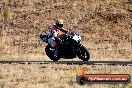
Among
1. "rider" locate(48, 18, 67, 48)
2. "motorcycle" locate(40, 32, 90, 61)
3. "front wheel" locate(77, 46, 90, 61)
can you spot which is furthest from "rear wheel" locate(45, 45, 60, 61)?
"front wheel" locate(77, 46, 90, 61)

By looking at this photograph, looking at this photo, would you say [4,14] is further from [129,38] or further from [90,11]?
[129,38]

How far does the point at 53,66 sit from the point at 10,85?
6.13 m

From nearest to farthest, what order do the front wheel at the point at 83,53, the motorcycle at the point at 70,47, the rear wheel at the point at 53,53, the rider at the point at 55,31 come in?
the rider at the point at 55,31, the motorcycle at the point at 70,47, the front wheel at the point at 83,53, the rear wheel at the point at 53,53

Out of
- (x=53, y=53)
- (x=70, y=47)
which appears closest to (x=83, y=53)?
(x=70, y=47)

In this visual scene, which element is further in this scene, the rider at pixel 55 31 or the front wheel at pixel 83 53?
the front wheel at pixel 83 53

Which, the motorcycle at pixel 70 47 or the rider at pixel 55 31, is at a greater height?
the rider at pixel 55 31

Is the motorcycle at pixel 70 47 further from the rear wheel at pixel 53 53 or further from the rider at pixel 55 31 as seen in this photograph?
the rider at pixel 55 31

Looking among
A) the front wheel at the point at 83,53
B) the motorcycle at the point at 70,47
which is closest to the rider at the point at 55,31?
the motorcycle at the point at 70,47

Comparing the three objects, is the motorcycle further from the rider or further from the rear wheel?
the rider

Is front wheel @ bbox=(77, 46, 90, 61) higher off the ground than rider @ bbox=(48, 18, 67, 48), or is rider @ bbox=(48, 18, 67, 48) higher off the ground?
rider @ bbox=(48, 18, 67, 48)

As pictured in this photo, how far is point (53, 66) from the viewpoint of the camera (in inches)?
848

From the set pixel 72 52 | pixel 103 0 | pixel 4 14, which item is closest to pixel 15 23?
pixel 4 14

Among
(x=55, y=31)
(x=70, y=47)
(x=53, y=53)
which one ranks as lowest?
(x=53, y=53)

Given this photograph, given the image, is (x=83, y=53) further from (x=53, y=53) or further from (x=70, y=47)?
(x=53, y=53)
